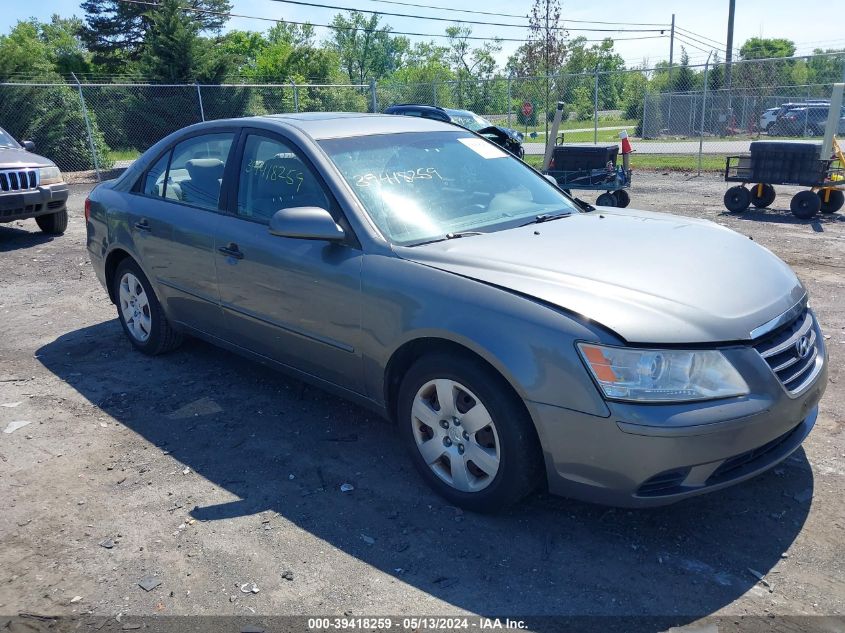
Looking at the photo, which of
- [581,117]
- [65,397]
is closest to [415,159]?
[65,397]

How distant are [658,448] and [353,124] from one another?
2660mm

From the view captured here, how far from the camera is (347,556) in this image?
3.06 metres

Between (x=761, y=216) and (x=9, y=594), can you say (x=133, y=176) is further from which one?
(x=761, y=216)

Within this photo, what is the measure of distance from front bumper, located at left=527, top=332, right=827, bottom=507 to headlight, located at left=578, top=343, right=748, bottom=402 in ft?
0.14

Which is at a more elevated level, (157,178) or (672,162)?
(157,178)

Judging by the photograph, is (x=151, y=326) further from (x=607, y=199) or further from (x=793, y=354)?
(x=607, y=199)

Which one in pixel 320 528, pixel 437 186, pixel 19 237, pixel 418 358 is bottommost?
pixel 320 528

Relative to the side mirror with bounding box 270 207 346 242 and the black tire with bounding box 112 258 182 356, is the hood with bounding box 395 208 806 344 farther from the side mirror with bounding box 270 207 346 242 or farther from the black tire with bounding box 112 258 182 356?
the black tire with bounding box 112 258 182 356

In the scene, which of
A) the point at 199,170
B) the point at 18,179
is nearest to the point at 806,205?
the point at 199,170

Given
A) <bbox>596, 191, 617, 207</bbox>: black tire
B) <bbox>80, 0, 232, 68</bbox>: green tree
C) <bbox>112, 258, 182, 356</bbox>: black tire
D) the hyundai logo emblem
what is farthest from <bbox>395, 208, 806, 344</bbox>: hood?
<bbox>80, 0, 232, 68</bbox>: green tree

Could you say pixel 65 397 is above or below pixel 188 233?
below

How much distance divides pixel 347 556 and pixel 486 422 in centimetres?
82

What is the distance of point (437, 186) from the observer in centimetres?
400

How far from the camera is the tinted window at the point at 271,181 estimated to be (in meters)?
3.96
